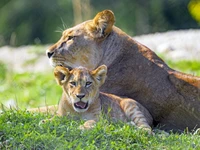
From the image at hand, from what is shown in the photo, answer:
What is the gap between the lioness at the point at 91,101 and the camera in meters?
7.68

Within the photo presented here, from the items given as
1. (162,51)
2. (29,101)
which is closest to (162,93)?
(29,101)

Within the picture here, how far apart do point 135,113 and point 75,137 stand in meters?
1.10

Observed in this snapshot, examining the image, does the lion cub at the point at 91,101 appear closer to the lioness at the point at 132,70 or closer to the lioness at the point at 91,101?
the lioness at the point at 91,101

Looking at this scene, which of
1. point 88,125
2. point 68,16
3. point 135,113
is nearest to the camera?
point 88,125

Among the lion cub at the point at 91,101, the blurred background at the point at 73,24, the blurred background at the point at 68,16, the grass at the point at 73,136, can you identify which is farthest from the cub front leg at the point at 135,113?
the blurred background at the point at 68,16

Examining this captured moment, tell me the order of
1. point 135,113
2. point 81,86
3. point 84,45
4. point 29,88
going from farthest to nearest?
point 29,88, point 84,45, point 135,113, point 81,86

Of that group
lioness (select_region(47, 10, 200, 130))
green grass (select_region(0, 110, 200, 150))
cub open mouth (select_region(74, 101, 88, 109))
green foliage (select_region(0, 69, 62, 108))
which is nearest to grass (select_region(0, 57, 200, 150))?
green grass (select_region(0, 110, 200, 150))

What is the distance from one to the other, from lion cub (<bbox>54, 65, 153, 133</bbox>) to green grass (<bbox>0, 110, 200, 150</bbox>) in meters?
0.16

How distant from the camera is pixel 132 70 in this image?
29.0 ft

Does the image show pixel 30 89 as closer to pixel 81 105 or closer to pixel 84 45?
pixel 84 45

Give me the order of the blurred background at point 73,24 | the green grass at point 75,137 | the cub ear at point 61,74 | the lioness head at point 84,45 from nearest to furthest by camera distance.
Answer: the green grass at point 75,137, the cub ear at point 61,74, the lioness head at point 84,45, the blurred background at point 73,24

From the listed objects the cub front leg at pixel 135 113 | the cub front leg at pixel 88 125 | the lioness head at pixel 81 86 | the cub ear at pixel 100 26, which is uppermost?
the cub ear at pixel 100 26

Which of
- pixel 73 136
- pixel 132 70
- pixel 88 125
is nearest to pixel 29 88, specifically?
pixel 132 70

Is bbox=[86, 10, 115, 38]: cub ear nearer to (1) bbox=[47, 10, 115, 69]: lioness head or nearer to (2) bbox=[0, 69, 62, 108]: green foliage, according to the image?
(1) bbox=[47, 10, 115, 69]: lioness head
